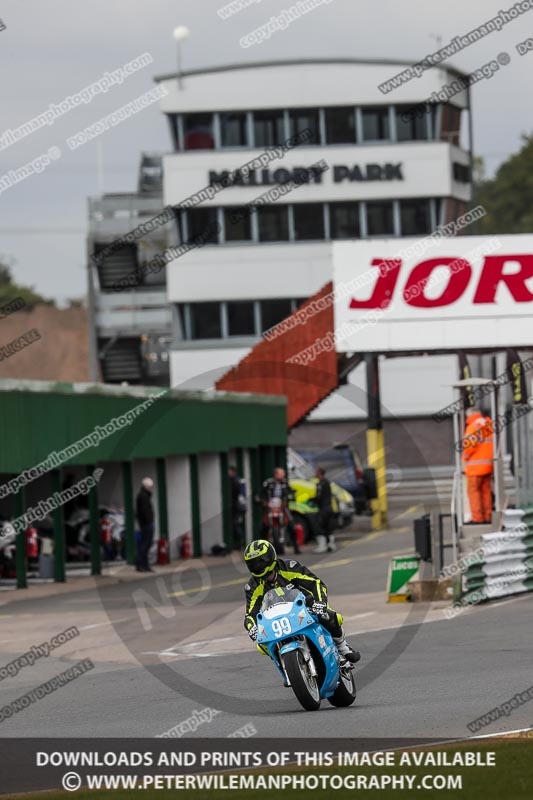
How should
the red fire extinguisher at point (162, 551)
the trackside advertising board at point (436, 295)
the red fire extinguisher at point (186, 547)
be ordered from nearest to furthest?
1. the red fire extinguisher at point (162, 551)
2. the red fire extinguisher at point (186, 547)
3. the trackside advertising board at point (436, 295)

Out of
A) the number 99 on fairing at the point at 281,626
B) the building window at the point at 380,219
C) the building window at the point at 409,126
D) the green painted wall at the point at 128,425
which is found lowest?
the number 99 on fairing at the point at 281,626

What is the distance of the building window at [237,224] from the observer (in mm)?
67438

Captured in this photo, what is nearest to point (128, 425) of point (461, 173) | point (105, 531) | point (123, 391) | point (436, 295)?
point (123, 391)

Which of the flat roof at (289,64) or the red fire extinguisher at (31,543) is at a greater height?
the flat roof at (289,64)

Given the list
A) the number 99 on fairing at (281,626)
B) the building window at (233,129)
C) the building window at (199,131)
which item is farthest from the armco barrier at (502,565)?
the building window at (199,131)

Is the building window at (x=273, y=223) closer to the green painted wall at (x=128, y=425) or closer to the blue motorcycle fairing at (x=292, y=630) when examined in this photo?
the green painted wall at (x=128, y=425)

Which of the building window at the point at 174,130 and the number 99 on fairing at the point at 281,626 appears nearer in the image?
the number 99 on fairing at the point at 281,626

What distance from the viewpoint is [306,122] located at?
67125mm

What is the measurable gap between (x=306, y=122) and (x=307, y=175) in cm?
222

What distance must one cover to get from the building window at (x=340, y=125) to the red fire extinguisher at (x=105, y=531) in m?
37.0

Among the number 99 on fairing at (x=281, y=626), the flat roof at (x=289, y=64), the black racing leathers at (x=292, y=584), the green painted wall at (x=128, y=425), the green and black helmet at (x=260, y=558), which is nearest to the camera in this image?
the number 99 on fairing at (x=281, y=626)

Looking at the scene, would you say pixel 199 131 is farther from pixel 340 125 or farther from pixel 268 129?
pixel 340 125

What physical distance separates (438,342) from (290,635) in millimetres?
27739

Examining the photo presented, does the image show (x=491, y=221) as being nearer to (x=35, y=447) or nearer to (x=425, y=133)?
(x=425, y=133)
